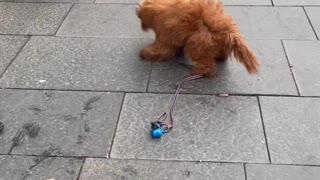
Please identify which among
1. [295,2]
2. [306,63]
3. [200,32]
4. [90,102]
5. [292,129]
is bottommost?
[295,2]

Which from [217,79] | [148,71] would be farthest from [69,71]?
[217,79]

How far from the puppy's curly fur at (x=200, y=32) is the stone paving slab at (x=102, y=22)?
2.61ft

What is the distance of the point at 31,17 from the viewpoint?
5656mm

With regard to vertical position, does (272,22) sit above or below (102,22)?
below

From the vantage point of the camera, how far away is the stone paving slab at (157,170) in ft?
11.1

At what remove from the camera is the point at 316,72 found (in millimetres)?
4434

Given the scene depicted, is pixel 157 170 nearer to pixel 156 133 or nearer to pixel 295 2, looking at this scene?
pixel 156 133

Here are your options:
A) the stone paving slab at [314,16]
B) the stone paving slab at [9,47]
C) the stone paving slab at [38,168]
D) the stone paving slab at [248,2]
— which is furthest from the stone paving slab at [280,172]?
the stone paving slab at [248,2]

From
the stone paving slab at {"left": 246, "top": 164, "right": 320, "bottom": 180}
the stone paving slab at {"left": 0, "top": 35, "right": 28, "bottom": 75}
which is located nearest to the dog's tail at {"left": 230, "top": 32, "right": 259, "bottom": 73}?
the stone paving slab at {"left": 246, "top": 164, "right": 320, "bottom": 180}

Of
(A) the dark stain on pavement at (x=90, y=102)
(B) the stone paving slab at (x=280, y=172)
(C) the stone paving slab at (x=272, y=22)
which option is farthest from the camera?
(C) the stone paving slab at (x=272, y=22)

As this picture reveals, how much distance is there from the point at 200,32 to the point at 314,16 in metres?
2.02

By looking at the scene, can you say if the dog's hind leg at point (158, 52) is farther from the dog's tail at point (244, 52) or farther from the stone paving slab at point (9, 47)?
the stone paving slab at point (9, 47)

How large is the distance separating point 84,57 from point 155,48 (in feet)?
2.64

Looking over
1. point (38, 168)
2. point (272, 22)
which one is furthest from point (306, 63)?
point (38, 168)
